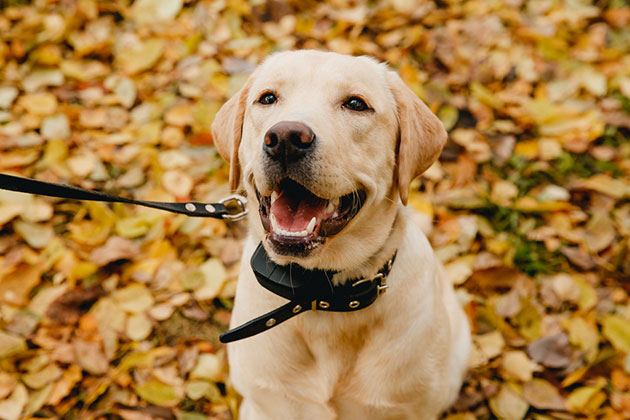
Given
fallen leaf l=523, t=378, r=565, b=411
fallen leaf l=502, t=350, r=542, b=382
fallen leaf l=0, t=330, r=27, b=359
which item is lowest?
Result: fallen leaf l=523, t=378, r=565, b=411

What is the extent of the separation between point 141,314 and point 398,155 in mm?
1736

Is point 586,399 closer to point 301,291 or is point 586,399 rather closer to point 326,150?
point 301,291

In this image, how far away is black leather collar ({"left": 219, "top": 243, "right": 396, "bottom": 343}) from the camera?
2.11 meters

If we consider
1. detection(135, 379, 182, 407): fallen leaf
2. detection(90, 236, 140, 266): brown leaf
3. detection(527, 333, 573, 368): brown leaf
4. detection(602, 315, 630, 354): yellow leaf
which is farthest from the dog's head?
detection(602, 315, 630, 354): yellow leaf

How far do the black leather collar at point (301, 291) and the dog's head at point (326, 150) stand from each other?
72 mm

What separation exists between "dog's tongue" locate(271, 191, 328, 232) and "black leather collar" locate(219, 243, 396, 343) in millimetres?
200

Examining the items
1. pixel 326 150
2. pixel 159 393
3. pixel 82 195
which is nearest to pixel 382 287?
pixel 326 150

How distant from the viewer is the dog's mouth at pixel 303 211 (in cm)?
202

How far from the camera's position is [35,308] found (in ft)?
10.5

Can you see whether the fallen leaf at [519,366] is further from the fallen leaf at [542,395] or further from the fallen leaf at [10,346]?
the fallen leaf at [10,346]

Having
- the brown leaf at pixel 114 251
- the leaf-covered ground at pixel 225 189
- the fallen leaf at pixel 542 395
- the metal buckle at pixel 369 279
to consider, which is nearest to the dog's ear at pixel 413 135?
the metal buckle at pixel 369 279

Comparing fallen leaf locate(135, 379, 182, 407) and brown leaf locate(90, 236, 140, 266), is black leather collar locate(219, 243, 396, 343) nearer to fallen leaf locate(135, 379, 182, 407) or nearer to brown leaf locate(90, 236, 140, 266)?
fallen leaf locate(135, 379, 182, 407)

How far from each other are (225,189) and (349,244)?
1766mm

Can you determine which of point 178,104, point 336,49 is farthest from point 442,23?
point 178,104
